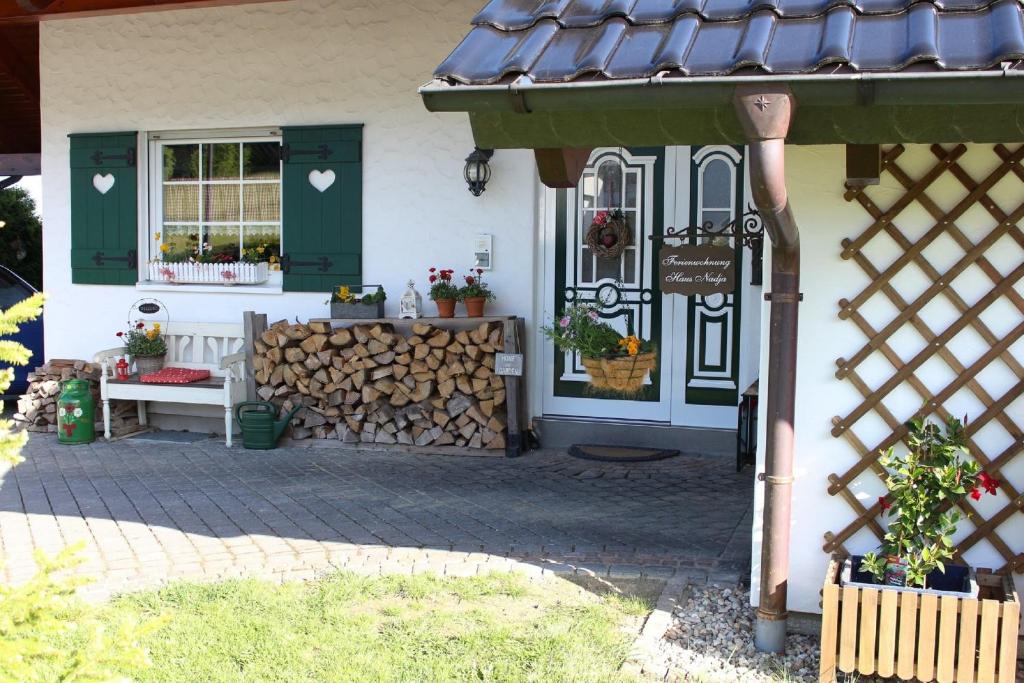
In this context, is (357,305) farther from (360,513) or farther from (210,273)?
(360,513)

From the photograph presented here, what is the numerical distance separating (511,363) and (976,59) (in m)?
4.67

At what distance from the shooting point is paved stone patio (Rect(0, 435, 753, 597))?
490 centimetres

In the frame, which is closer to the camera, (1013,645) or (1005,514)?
(1013,645)

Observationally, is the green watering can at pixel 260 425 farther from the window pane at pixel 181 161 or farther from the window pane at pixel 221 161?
the window pane at pixel 181 161

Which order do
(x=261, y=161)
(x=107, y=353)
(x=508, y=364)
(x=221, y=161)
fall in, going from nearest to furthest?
(x=508, y=364), (x=107, y=353), (x=261, y=161), (x=221, y=161)

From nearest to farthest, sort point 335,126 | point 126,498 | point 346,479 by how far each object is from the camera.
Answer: point 126,498, point 346,479, point 335,126

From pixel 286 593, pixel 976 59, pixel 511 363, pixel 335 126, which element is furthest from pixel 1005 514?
pixel 335 126

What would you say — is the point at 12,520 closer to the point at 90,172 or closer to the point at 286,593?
the point at 286,593

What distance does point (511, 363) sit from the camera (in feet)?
23.9

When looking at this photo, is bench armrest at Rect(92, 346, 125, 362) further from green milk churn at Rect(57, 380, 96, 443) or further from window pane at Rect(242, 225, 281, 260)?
window pane at Rect(242, 225, 281, 260)

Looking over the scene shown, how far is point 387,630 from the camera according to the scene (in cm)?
404

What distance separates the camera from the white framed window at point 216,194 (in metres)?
8.44

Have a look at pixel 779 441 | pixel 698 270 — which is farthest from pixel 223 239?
pixel 779 441

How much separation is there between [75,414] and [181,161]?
2.28m
